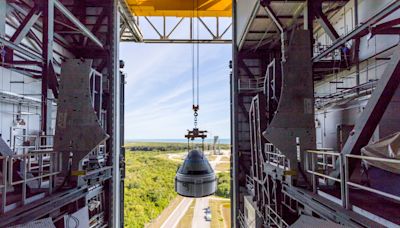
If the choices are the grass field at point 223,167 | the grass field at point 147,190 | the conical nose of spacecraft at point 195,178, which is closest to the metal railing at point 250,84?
the conical nose of spacecraft at point 195,178

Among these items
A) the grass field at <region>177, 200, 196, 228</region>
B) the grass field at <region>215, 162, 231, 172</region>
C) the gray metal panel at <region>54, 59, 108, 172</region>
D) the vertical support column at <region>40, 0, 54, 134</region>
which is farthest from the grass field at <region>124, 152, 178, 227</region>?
the gray metal panel at <region>54, 59, 108, 172</region>

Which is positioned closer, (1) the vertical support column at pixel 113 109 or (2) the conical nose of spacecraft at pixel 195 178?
(2) the conical nose of spacecraft at pixel 195 178

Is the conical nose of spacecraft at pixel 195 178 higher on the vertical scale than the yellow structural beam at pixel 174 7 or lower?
lower

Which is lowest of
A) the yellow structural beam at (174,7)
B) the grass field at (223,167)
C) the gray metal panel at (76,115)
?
the grass field at (223,167)

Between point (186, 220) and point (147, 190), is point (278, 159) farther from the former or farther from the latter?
point (147, 190)

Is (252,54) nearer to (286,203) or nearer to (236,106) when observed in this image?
(236,106)

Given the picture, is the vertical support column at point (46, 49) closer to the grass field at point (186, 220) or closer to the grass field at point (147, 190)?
the grass field at point (186, 220)

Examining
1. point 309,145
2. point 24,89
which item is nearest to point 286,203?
point 309,145

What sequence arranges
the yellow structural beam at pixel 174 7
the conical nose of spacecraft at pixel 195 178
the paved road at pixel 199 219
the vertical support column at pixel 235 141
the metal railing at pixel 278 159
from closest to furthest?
the metal railing at pixel 278 159, the conical nose of spacecraft at pixel 195 178, the vertical support column at pixel 235 141, the yellow structural beam at pixel 174 7, the paved road at pixel 199 219
